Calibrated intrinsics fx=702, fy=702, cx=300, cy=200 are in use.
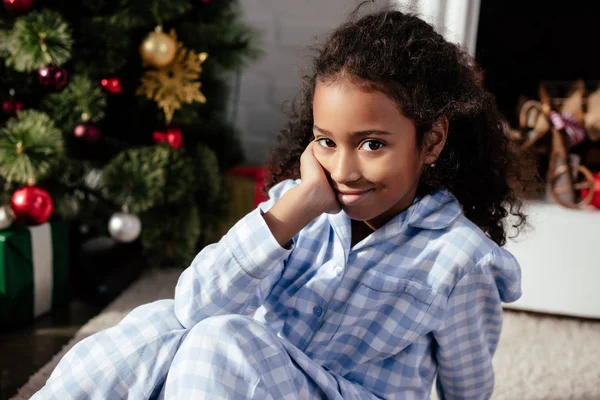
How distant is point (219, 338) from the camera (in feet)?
2.36

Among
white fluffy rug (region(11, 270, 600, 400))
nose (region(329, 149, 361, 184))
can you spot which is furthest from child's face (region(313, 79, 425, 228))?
white fluffy rug (region(11, 270, 600, 400))

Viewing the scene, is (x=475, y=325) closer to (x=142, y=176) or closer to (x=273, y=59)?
(x=142, y=176)

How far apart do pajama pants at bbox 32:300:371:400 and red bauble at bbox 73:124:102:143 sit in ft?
2.31

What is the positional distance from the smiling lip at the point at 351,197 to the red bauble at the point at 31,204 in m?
→ 0.77

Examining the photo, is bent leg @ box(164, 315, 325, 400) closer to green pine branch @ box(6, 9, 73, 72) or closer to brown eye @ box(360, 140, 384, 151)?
brown eye @ box(360, 140, 384, 151)

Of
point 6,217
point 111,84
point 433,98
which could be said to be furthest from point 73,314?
point 433,98

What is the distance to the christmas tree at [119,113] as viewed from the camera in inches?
52.2

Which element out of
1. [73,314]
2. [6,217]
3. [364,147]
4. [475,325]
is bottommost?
[73,314]

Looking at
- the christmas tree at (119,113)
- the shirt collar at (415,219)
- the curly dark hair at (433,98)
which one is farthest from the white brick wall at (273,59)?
the shirt collar at (415,219)

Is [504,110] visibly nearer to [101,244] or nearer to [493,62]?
[493,62]

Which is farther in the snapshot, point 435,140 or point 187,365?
point 435,140

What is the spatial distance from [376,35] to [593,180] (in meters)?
0.91

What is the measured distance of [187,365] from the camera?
708 mm

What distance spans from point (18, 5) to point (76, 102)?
0.21 metres
